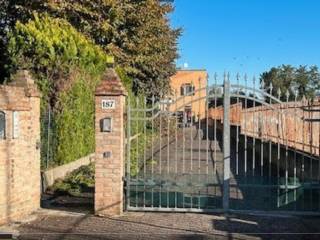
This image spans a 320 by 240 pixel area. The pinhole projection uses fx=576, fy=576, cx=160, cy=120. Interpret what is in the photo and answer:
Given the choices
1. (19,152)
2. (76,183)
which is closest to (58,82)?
(76,183)

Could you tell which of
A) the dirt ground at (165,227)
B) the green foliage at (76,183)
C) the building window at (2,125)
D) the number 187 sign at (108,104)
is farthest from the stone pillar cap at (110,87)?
the green foliage at (76,183)

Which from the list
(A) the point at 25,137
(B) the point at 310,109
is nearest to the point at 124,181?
(A) the point at 25,137

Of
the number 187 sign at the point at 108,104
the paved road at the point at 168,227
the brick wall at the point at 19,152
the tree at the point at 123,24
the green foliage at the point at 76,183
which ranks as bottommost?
the paved road at the point at 168,227

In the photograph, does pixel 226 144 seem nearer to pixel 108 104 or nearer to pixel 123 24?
pixel 108 104

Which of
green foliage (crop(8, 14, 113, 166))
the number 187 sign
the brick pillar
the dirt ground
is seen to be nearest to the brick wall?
the dirt ground

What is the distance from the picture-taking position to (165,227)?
9.83 meters

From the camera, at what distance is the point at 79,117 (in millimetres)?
18047

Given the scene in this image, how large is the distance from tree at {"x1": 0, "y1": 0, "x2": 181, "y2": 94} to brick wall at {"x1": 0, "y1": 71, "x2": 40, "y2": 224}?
17744mm

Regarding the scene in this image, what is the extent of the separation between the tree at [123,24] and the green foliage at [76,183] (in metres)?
13.0

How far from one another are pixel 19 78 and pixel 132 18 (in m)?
20.8

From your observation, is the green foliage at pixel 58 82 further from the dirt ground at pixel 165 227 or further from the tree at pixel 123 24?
the tree at pixel 123 24

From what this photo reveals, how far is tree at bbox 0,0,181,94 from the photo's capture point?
28.8m

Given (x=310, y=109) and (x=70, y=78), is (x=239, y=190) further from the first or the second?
(x=70, y=78)

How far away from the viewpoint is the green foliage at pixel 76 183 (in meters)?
14.2
